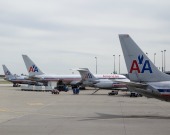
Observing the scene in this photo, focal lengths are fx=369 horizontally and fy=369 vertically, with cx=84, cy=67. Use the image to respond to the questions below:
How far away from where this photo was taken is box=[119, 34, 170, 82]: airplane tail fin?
24500 millimetres

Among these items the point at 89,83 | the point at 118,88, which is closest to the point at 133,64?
the point at 118,88

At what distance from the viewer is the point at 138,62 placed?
80.6 feet

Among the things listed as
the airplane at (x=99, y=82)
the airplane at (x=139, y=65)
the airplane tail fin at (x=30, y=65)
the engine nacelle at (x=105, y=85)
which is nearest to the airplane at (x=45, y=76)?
the airplane tail fin at (x=30, y=65)

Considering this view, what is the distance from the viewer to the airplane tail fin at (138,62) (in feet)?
80.4

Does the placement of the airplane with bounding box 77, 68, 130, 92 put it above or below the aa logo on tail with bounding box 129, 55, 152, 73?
below

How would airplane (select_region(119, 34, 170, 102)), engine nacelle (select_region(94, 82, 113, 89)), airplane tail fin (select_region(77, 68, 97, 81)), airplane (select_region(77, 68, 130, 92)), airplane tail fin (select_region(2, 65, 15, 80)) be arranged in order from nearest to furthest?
airplane (select_region(119, 34, 170, 102))
airplane (select_region(77, 68, 130, 92))
engine nacelle (select_region(94, 82, 113, 89))
airplane tail fin (select_region(77, 68, 97, 81))
airplane tail fin (select_region(2, 65, 15, 80))

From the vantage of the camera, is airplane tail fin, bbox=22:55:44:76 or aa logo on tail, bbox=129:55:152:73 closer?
aa logo on tail, bbox=129:55:152:73

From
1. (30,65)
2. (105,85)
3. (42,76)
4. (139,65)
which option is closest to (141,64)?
(139,65)

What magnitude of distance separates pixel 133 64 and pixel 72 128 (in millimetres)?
8245

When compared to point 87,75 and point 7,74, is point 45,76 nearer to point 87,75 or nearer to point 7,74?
point 87,75

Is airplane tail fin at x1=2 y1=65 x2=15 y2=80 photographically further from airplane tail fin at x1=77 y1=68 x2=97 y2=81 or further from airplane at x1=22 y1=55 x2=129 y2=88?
airplane tail fin at x1=77 y1=68 x2=97 y2=81

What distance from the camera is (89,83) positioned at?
231 ft

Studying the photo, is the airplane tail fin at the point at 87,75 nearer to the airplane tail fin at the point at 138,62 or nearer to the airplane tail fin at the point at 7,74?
the airplane tail fin at the point at 7,74

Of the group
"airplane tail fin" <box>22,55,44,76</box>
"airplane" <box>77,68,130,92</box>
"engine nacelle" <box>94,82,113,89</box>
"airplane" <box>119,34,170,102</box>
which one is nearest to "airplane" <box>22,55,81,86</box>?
"airplane tail fin" <box>22,55,44,76</box>
